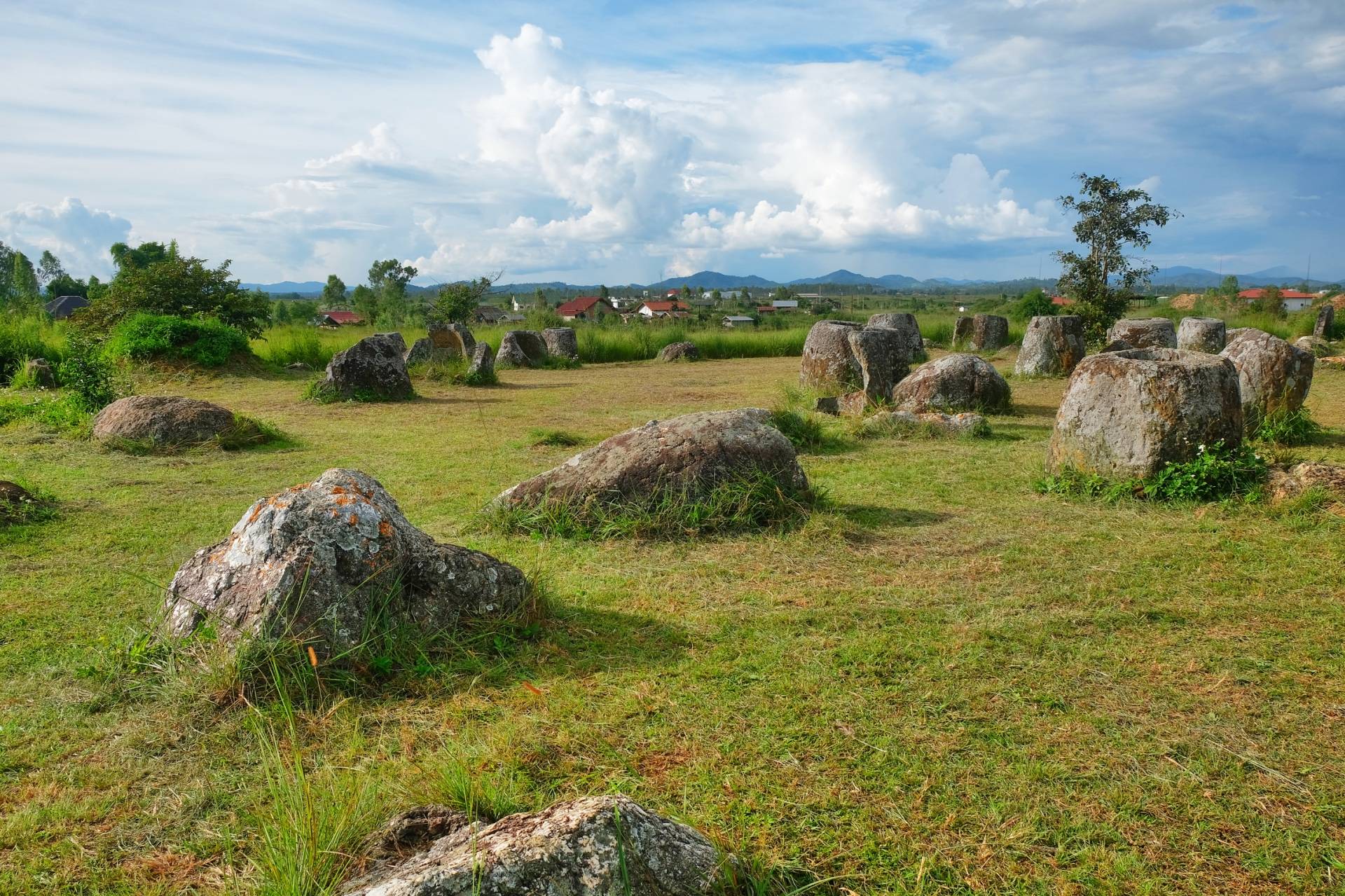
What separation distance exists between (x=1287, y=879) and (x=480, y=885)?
225 cm

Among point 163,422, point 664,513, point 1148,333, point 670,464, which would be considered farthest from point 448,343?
point 664,513

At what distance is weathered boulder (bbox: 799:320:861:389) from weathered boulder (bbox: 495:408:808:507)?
783 cm

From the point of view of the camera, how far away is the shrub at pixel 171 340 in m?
16.8

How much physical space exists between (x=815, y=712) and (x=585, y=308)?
206 ft

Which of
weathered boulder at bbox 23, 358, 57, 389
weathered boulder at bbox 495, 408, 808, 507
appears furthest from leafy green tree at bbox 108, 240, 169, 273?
weathered boulder at bbox 495, 408, 808, 507

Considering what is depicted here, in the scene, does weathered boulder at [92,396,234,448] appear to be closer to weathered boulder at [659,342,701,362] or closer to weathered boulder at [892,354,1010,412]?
weathered boulder at [892,354,1010,412]

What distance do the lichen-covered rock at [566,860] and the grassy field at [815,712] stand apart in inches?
10.9

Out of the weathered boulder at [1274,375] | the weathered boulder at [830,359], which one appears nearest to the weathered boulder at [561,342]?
the weathered boulder at [830,359]

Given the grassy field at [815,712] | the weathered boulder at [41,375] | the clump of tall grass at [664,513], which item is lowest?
the grassy field at [815,712]

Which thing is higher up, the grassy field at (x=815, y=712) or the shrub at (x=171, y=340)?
the shrub at (x=171, y=340)

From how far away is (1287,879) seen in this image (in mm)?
2605

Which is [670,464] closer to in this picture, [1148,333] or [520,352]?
[1148,333]

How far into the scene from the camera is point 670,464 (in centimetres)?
641

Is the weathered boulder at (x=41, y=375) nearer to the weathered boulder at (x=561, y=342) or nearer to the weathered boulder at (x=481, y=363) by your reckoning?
the weathered boulder at (x=481, y=363)
